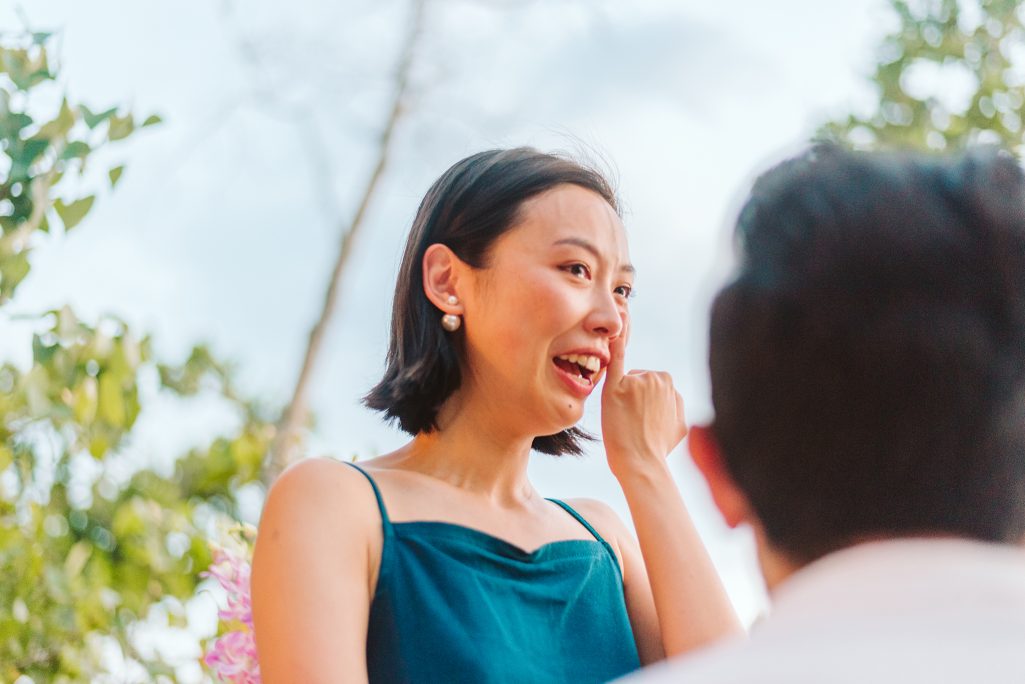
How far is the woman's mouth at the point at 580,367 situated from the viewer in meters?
2.01

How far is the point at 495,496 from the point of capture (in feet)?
6.90

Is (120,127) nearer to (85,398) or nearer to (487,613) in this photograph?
(85,398)

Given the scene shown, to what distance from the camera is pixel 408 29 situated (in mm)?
7148

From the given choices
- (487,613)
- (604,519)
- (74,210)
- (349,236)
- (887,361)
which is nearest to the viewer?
(887,361)

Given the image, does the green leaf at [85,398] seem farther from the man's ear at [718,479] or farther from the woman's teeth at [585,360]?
the man's ear at [718,479]

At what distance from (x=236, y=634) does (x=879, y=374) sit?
4.85ft

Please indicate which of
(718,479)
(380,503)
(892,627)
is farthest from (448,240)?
(892,627)

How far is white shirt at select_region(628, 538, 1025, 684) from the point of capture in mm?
678

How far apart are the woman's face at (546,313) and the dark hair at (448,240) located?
1.2 inches

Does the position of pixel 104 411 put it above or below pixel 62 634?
above

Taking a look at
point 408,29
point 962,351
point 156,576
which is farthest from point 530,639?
point 408,29

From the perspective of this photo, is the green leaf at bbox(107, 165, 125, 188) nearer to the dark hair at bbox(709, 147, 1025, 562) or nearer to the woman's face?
the woman's face

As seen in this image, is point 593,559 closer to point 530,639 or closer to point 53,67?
point 530,639

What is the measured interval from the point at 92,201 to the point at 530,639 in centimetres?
111
